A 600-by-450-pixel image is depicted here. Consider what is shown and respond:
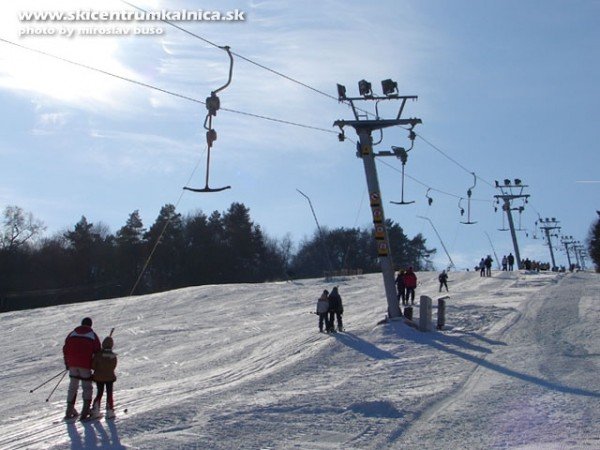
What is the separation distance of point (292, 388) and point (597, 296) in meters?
23.2

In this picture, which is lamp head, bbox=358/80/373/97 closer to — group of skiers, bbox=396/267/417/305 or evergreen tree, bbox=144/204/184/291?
group of skiers, bbox=396/267/417/305

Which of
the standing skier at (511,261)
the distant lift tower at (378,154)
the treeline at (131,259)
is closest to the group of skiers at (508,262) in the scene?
the standing skier at (511,261)

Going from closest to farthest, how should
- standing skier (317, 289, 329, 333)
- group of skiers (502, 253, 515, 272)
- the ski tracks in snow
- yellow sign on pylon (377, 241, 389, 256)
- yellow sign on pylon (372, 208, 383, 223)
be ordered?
the ski tracks in snow → standing skier (317, 289, 329, 333) → yellow sign on pylon (377, 241, 389, 256) → yellow sign on pylon (372, 208, 383, 223) → group of skiers (502, 253, 515, 272)

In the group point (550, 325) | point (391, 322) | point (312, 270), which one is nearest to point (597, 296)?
point (550, 325)

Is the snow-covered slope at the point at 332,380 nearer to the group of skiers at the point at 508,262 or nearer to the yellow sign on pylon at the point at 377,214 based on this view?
the yellow sign on pylon at the point at 377,214

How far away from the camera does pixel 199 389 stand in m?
15.7

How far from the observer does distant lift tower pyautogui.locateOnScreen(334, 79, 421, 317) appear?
26.9m

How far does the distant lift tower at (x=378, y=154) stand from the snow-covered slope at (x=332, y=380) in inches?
72.8

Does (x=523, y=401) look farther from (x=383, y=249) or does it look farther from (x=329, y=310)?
(x=383, y=249)

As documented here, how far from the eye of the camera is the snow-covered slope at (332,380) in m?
11.0

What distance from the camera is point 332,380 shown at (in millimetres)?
16375

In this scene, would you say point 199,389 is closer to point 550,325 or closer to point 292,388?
point 292,388

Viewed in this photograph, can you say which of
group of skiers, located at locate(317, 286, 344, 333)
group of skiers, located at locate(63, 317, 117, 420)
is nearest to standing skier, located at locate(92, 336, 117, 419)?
group of skiers, located at locate(63, 317, 117, 420)

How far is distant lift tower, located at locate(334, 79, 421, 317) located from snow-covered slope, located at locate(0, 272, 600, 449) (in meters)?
1.85
